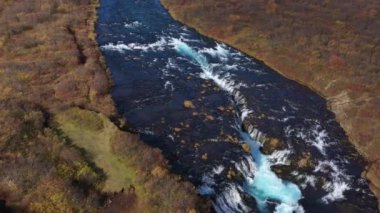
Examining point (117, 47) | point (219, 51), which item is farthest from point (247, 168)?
point (117, 47)

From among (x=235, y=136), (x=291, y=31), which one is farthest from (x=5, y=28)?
(x=291, y=31)

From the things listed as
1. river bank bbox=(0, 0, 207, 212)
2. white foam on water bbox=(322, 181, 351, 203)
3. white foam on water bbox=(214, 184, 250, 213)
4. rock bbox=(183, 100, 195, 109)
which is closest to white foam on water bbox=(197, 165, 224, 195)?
white foam on water bbox=(214, 184, 250, 213)

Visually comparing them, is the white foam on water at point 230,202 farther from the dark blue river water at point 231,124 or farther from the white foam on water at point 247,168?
the white foam on water at point 247,168

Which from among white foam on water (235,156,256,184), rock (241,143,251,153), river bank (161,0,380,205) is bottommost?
white foam on water (235,156,256,184)

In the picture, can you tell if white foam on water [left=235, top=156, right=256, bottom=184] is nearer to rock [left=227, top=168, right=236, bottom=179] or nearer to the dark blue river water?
the dark blue river water

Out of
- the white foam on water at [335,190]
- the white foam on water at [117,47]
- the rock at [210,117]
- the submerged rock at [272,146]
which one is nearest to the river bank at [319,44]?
the white foam on water at [335,190]

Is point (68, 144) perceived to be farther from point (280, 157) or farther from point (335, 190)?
point (335, 190)

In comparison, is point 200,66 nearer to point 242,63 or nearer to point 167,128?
point 242,63
